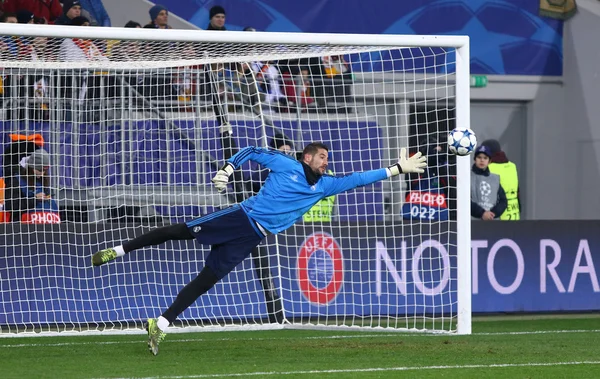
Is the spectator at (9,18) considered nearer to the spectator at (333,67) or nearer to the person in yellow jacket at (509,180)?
the spectator at (333,67)

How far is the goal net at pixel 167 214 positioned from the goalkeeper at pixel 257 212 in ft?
5.52

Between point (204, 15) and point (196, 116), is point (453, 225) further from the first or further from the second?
point (204, 15)

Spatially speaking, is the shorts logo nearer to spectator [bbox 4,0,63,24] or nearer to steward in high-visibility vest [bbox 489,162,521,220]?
steward in high-visibility vest [bbox 489,162,521,220]

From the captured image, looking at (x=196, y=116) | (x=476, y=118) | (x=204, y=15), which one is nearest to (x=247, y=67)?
(x=196, y=116)

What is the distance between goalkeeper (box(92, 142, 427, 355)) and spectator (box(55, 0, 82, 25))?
6390mm

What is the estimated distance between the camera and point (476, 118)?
20875 millimetres

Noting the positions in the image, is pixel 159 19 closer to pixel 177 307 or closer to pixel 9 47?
pixel 9 47

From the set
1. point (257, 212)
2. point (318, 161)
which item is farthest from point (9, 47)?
point (318, 161)

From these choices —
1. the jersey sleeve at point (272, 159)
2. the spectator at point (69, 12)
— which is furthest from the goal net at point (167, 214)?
the spectator at point (69, 12)

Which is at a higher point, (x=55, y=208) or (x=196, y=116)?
(x=196, y=116)

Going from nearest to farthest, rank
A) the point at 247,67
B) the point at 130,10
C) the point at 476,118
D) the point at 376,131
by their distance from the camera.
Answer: the point at 247,67
the point at 376,131
the point at 130,10
the point at 476,118

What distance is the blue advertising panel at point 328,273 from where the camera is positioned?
12398 mm

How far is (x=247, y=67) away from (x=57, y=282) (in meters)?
3.57

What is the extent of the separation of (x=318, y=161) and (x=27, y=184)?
162 inches
